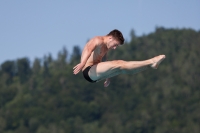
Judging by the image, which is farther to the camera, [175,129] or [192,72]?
[192,72]

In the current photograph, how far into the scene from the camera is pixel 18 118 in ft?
434

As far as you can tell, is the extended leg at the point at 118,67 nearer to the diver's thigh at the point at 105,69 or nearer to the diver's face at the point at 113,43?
the diver's thigh at the point at 105,69

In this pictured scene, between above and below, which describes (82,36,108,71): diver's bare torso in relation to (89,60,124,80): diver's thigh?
above

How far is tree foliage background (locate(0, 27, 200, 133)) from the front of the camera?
130m

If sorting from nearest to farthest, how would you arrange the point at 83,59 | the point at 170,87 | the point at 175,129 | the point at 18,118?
the point at 83,59, the point at 175,129, the point at 18,118, the point at 170,87

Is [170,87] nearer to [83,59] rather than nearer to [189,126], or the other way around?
[189,126]

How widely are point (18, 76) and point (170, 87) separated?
128 feet

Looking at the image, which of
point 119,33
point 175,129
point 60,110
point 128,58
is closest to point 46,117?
point 60,110

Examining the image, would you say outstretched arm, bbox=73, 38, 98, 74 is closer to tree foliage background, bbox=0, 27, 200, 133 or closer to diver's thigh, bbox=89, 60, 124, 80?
diver's thigh, bbox=89, 60, 124, 80

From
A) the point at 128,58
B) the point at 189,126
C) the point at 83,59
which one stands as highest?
the point at 128,58

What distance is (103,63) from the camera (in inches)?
788

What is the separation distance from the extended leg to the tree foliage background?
100621mm

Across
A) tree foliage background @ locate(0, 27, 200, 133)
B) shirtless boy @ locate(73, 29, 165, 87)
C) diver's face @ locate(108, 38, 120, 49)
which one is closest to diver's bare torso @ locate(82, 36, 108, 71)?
shirtless boy @ locate(73, 29, 165, 87)

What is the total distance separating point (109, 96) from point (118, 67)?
128172 millimetres
